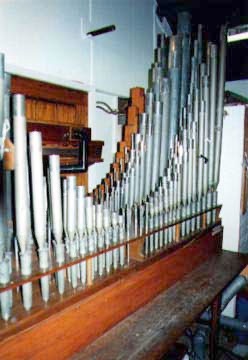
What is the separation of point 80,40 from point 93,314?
323cm

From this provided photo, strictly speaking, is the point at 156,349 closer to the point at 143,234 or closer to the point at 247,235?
Result: the point at 143,234

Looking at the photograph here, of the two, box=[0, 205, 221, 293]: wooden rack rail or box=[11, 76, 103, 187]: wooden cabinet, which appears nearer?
box=[0, 205, 221, 293]: wooden rack rail

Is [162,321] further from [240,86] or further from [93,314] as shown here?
[240,86]

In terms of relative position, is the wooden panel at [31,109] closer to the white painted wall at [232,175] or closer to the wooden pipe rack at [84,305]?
the wooden pipe rack at [84,305]

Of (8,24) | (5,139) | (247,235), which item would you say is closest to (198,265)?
(247,235)

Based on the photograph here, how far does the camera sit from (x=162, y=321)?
2639 mm

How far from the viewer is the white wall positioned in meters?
3.17

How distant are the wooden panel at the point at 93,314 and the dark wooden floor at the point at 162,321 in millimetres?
75

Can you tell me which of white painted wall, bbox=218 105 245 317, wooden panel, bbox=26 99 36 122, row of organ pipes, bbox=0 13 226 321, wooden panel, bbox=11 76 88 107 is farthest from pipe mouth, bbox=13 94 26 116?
white painted wall, bbox=218 105 245 317

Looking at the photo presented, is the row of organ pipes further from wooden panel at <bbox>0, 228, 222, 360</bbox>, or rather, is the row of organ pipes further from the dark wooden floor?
the dark wooden floor

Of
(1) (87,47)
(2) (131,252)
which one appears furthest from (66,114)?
(2) (131,252)

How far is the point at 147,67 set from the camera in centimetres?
548

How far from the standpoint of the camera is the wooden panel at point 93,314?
189 cm

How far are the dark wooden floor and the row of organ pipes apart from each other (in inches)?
18.6
